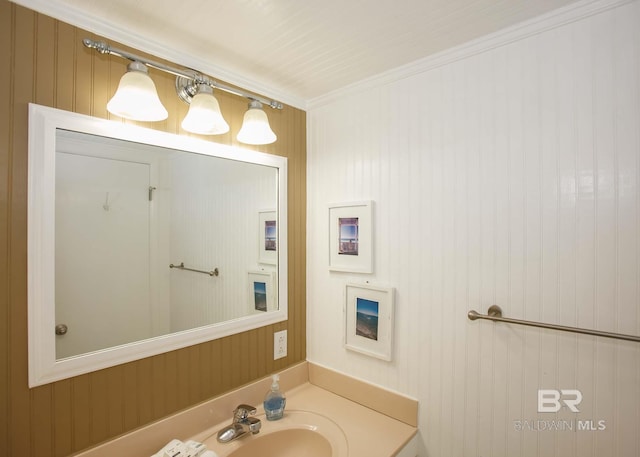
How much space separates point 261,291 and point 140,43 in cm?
109

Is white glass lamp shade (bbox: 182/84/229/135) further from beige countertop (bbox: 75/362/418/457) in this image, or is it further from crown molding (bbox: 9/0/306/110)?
beige countertop (bbox: 75/362/418/457)

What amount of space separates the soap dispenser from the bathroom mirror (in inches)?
11.5

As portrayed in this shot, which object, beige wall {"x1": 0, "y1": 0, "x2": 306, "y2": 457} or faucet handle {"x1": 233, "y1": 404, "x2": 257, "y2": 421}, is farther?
faucet handle {"x1": 233, "y1": 404, "x2": 257, "y2": 421}

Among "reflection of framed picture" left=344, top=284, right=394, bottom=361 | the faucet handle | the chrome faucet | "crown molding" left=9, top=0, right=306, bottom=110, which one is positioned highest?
"crown molding" left=9, top=0, right=306, bottom=110

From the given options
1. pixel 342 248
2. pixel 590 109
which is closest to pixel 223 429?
pixel 342 248

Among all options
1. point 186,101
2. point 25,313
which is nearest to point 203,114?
point 186,101

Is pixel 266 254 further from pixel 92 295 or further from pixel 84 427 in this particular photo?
pixel 84 427

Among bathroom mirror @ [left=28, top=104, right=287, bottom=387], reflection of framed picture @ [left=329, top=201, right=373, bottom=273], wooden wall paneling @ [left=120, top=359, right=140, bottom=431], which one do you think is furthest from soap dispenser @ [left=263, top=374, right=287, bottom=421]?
reflection of framed picture @ [left=329, top=201, right=373, bottom=273]

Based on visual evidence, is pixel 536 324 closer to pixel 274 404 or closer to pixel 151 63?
pixel 274 404

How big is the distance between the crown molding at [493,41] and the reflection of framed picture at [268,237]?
688mm

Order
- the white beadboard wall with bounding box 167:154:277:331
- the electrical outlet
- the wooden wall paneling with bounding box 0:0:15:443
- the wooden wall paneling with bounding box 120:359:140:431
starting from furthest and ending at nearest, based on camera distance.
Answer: the electrical outlet → the white beadboard wall with bounding box 167:154:277:331 → the wooden wall paneling with bounding box 120:359:140:431 → the wooden wall paneling with bounding box 0:0:15:443

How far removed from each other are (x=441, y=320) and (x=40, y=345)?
51.8 inches

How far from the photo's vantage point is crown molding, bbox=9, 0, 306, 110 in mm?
937

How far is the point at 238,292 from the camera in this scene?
1.45m
